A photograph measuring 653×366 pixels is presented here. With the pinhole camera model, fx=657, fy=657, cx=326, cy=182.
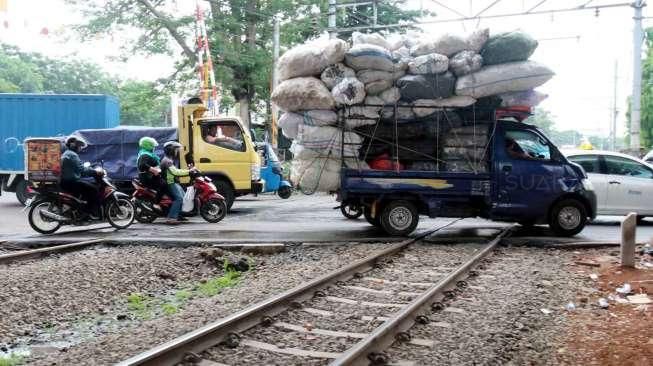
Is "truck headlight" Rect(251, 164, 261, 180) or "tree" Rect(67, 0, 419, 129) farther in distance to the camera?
"tree" Rect(67, 0, 419, 129)

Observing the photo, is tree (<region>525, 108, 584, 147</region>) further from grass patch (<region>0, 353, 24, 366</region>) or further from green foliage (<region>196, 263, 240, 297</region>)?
grass patch (<region>0, 353, 24, 366</region>)

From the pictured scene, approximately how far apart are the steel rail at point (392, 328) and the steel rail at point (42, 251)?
17.8 ft

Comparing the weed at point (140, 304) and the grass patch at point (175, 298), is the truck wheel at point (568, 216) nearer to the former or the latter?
the grass patch at point (175, 298)

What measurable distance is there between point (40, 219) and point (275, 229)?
157 inches

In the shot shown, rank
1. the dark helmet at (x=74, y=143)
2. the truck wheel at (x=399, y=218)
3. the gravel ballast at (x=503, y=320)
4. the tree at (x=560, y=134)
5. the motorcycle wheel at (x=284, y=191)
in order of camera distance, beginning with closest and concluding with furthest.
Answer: the gravel ballast at (x=503, y=320), the truck wheel at (x=399, y=218), the dark helmet at (x=74, y=143), the motorcycle wheel at (x=284, y=191), the tree at (x=560, y=134)

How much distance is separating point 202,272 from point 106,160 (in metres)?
8.67

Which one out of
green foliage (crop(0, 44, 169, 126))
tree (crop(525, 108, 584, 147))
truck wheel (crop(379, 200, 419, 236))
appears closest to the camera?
truck wheel (crop(379, 200, 419, 236))

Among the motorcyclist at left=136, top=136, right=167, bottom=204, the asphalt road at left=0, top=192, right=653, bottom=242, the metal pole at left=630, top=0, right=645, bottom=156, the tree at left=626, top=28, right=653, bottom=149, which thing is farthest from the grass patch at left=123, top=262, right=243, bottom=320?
the tree at left=626, top=28, right=653, bottom=149

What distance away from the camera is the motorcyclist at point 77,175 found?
10844 mm

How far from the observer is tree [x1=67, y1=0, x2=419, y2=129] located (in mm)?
26016

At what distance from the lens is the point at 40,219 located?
35.7 feet

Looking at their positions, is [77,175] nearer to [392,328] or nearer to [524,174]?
[524,174]

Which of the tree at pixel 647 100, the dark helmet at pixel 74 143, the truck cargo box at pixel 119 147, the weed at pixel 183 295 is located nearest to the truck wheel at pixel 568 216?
the weed at pixel 183 295

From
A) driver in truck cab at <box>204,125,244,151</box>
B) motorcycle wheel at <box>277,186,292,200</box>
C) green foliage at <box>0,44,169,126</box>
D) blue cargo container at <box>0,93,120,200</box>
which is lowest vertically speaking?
motorcycle wheel at <box>277,186,292,200</box>
